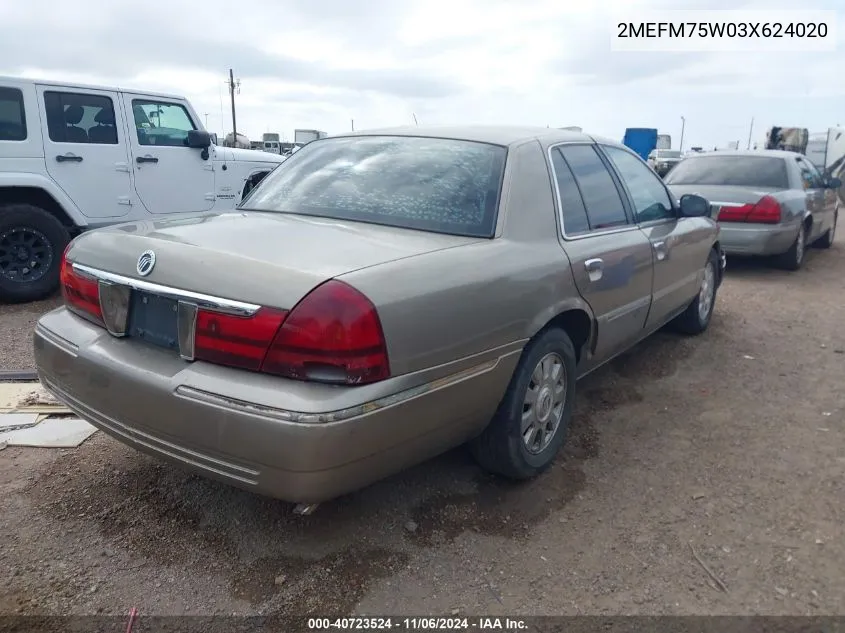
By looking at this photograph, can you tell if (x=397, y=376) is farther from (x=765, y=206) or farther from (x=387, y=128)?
(x=765, y=206)

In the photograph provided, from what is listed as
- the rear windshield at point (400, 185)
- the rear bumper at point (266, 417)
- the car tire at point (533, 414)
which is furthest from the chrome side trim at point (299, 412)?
the rear windshield at point (400, 185)

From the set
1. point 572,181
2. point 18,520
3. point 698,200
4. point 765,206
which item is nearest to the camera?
point 18,520

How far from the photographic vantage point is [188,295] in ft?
7.45

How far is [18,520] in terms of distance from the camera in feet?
9.00

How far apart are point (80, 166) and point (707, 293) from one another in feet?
19.0

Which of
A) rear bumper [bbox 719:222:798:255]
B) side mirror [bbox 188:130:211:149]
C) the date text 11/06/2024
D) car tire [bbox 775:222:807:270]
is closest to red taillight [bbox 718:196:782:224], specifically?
rear bumper [bbox 719:222:798:255]

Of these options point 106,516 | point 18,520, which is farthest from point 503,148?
point 18,520

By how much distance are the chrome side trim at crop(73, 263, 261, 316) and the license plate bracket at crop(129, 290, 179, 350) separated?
24mm

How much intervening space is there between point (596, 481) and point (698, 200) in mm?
2212

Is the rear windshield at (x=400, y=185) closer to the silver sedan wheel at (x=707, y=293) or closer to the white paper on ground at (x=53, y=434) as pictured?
the white paper on ground at (x=53, y=434)

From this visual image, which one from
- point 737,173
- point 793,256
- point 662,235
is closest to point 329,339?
point 662,235

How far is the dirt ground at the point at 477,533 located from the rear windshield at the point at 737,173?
5.13 metres

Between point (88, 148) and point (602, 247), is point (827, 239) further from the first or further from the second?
point (88, 148)

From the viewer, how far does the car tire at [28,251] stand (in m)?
6.07
